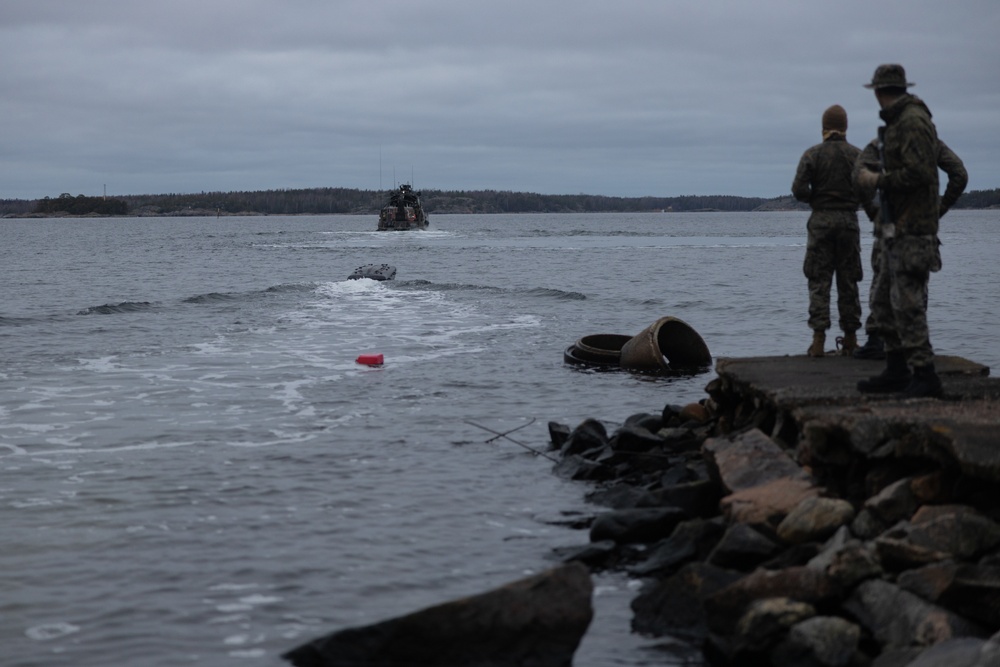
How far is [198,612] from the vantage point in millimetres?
6820

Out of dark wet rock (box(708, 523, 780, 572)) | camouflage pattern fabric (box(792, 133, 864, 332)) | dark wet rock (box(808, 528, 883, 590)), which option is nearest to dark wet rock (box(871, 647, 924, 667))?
dark wet rock (box(808, 528, 883, 590))

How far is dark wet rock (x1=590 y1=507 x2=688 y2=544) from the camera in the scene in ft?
25.7

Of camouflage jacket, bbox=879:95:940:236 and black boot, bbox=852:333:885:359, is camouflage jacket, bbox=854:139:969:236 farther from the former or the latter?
black boot, bbox=852:333:885:359

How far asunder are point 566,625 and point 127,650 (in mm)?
2554

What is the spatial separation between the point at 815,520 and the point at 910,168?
8.68ft

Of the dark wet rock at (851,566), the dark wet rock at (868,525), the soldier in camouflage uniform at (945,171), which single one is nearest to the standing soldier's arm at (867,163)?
the soldier in camouflage uniform at (945,171)

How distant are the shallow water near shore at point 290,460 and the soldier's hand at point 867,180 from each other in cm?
335

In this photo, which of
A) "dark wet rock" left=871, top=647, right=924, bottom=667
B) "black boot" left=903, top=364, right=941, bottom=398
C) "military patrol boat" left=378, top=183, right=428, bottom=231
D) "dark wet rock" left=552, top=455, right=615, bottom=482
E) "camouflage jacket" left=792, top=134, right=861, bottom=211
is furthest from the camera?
"military patrol boat" left=378, top=183, right=428, bottom=231

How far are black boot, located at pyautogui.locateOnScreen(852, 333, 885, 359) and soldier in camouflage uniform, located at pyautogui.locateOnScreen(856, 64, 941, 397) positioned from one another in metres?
2.64

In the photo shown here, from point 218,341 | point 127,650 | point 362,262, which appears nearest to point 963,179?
point 127,650

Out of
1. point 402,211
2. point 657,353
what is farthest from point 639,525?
point 402,211

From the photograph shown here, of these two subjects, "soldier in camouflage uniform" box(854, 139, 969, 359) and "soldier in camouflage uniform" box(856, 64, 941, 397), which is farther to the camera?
"soldier in camouflage uniform" box(854, 139, 969, 359)

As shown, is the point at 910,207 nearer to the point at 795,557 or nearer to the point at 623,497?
the point at 795,557

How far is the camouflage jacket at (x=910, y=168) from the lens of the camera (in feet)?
24.9
